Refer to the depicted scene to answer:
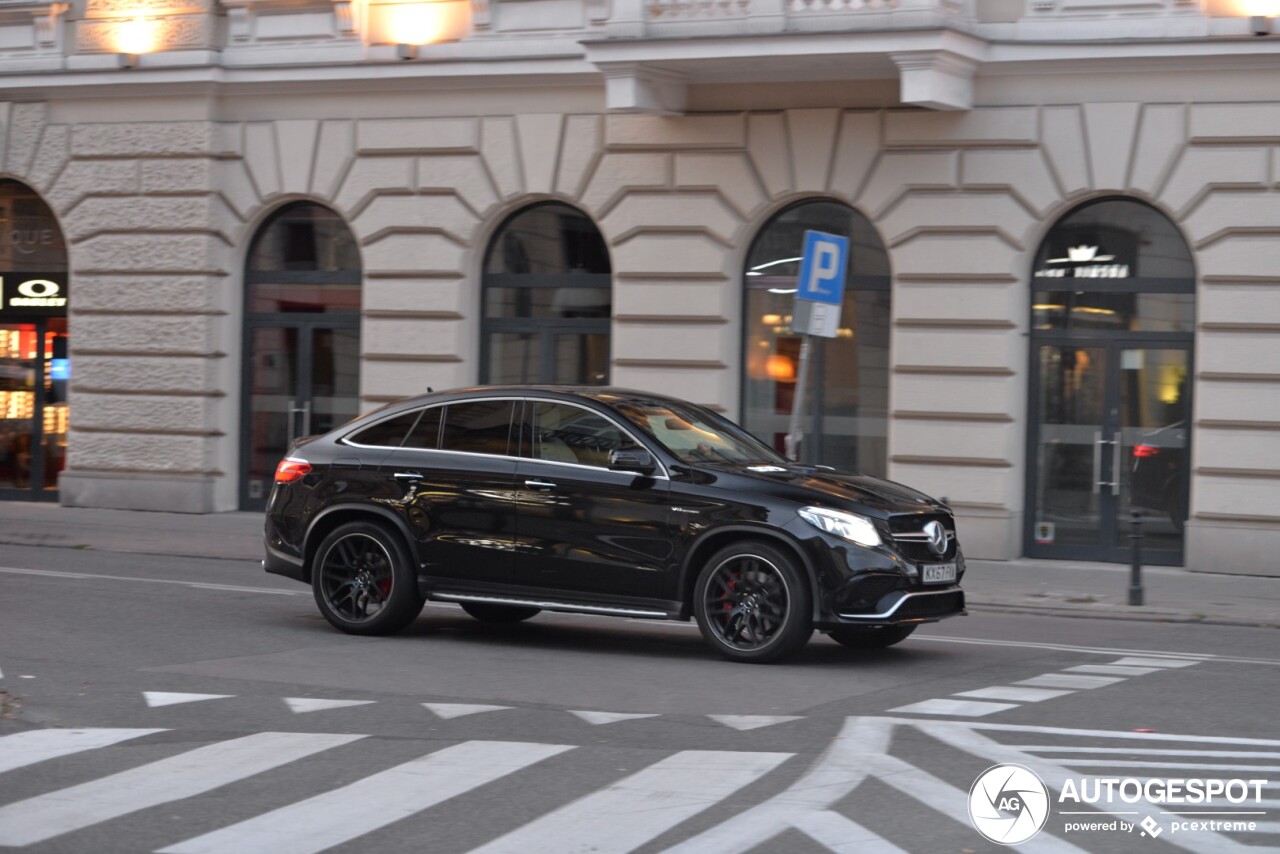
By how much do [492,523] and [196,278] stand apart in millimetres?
11400

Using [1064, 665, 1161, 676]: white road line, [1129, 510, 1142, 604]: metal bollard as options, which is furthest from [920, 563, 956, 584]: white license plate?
[1129, 510, 1142, 604]: metal bollard

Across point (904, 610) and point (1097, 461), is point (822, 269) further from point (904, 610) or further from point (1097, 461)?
point (904, 610)

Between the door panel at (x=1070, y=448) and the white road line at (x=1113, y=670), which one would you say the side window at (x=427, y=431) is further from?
the door panel at (x=1070, y=448)

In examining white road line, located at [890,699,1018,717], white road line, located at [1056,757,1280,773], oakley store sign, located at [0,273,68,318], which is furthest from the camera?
oakley store sign, located at [0,273,68,318]

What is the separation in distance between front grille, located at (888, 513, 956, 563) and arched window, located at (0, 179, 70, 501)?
1498 centimetres

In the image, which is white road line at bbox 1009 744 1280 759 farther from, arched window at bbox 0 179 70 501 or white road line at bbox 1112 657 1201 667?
arched window at bbox 0 179 70 501

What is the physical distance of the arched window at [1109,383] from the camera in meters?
17.3

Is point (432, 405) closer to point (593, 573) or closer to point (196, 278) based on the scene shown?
point (593, 573)

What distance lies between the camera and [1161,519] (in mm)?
17406

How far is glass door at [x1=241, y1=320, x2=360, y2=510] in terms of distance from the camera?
21.1 meters

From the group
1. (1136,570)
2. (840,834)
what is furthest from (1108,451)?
(840,834)

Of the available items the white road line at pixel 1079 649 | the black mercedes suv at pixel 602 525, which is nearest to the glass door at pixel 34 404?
the black mercedes suv at pixel 602 525

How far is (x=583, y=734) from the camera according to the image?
809cm

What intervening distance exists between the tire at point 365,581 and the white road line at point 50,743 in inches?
132
